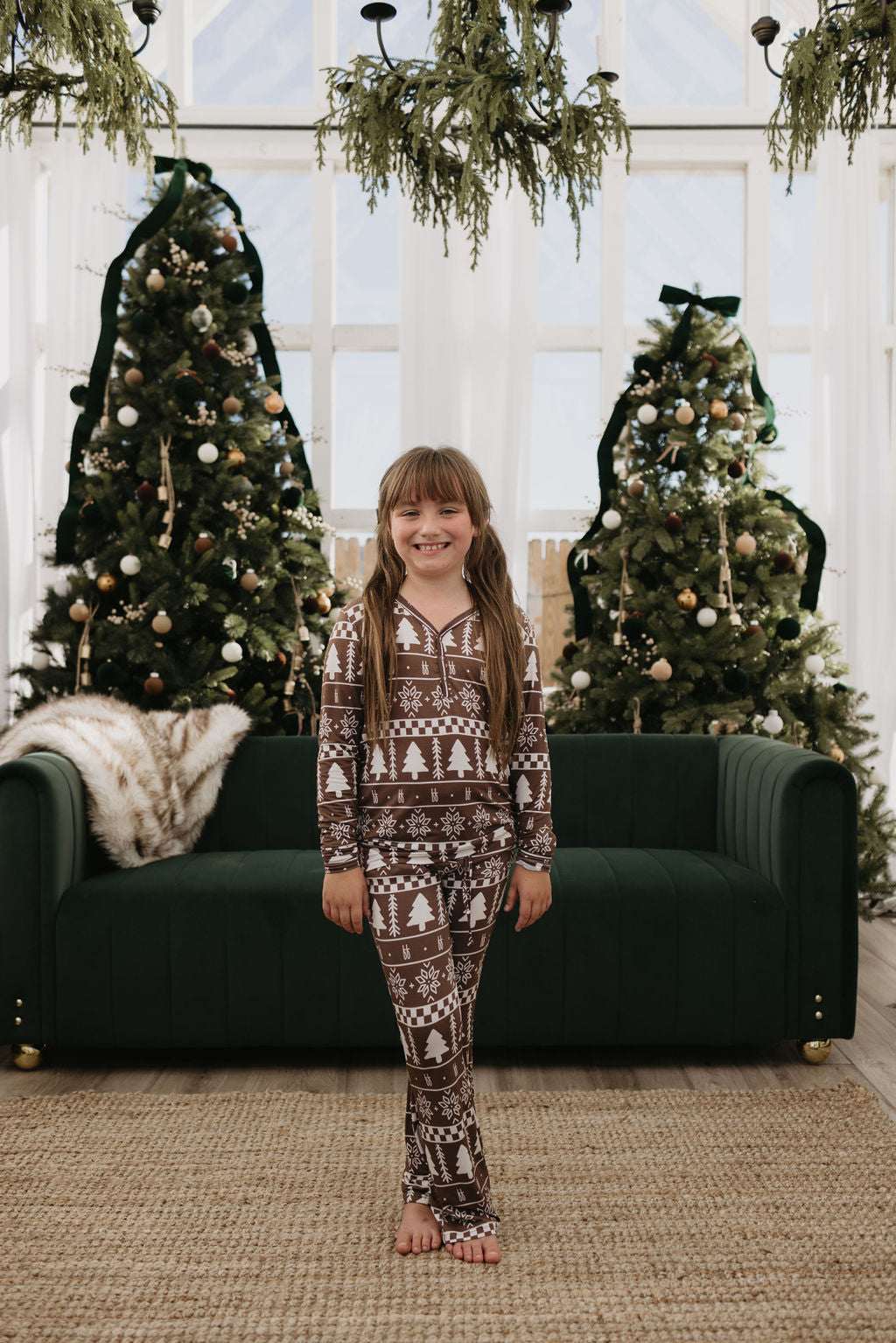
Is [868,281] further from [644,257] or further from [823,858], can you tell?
[823,858]

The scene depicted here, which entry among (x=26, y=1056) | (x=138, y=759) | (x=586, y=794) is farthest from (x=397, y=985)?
(x=586, y=794)

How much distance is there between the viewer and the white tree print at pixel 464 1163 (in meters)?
1.79

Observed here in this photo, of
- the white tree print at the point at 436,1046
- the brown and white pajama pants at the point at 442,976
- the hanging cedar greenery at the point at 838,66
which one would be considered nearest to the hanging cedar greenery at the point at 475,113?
the hanging cedar greenery at the point at 838,66

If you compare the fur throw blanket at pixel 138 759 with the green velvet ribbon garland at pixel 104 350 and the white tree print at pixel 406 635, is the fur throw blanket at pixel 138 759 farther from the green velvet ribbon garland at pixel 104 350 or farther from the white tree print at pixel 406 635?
the white tree print at pixel 406 635

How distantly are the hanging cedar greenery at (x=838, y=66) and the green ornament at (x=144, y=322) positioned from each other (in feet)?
7.98

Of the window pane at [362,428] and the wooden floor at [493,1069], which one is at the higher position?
the window pane at [362,428]

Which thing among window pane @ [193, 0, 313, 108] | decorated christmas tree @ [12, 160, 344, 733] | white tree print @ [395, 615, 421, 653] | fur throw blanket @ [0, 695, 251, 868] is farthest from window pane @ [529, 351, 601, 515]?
white tree print @ [395, 615, 421, 653]

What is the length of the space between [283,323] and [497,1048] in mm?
3588

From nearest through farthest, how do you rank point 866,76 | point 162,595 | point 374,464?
point 866,76 < point 162,595 < point 374,464

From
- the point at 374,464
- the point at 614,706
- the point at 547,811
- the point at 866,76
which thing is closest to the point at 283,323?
the point at 374,464

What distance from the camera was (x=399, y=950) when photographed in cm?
174

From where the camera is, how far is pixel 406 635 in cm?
182

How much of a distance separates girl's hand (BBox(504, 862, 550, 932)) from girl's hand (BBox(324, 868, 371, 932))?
0.26 m

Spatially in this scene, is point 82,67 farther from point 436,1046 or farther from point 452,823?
point 436,1046
